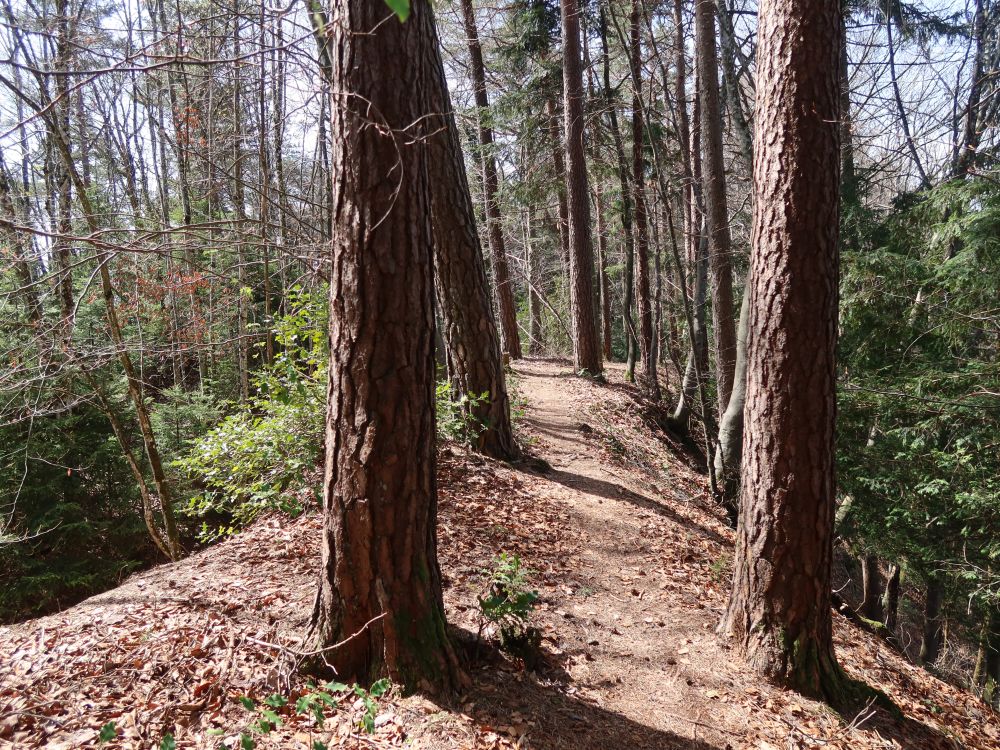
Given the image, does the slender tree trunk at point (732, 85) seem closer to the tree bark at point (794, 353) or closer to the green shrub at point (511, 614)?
the tree bark at point (794, 353)

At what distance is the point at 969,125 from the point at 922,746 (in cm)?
1095

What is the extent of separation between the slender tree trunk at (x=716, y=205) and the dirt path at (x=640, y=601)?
90.3 inches

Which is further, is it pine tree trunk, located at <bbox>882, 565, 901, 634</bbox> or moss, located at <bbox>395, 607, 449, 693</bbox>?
pine tree trunk, located at <bbox>882, 565, 901, 634</bbox>

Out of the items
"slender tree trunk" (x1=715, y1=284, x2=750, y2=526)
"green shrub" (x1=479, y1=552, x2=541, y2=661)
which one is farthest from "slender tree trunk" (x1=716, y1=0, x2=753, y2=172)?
"green shrub" (x1=479, y1=552, x2=541, y2=661)

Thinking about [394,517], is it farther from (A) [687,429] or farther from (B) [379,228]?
(A) [687,429]

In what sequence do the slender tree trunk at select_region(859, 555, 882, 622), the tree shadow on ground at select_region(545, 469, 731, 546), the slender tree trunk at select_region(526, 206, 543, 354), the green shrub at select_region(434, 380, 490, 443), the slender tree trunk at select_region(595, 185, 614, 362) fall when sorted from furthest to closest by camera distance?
the slender tree trunk at select_region(526, 206, 543, 354)
the slender tree trunk at select_region(595, 185, 614, 362)
the slender tree trunk at select_region(859, 555, 882, 622)
the tree shadow on ground at select_region(545, 469, 731, 546)
the green shrub at select_region(434, 380, 490, 443)

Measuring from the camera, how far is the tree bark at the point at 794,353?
409 cm

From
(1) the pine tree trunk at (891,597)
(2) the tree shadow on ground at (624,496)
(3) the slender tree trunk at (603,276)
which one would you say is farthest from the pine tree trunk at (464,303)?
(3) the slender tree trunk at (603,276)

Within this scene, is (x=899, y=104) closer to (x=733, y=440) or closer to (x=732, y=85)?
(x=732, y=85)

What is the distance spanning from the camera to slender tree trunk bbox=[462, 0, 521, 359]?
13.2 meters

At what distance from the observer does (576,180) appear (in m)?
11.9

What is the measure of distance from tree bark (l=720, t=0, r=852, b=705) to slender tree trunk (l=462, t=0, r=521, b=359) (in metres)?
9.64

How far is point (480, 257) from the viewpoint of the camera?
709 cm

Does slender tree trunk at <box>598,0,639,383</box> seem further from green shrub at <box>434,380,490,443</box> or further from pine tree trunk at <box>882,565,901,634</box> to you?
green shrub at <box>434,380,490,443</box>
